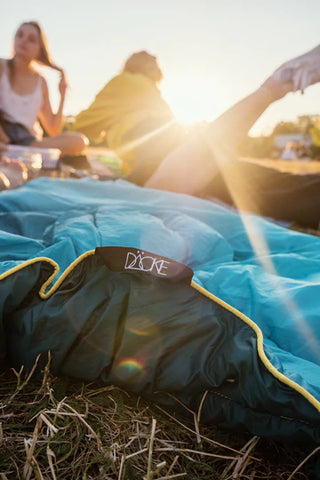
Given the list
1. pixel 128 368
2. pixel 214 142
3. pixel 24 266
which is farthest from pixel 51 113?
pixel 128 368

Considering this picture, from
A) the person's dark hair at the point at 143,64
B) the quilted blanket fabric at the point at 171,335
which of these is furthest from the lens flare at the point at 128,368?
the person's dark hair at the point at 143,64

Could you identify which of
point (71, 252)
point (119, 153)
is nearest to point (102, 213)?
point (71, 252)

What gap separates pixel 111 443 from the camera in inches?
21.7

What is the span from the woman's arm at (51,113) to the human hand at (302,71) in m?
2.83

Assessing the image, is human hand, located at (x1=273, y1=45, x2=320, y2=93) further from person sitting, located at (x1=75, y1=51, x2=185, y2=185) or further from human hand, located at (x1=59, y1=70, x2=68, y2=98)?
human hand, located at (x1=59, y1=70, x2=68, y2=98)

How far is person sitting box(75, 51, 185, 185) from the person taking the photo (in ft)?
9.27

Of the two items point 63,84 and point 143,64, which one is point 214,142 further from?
point 63,84

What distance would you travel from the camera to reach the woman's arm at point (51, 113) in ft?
12.5

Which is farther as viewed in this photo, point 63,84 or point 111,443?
point 63,84

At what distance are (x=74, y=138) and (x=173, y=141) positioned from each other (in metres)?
1.38

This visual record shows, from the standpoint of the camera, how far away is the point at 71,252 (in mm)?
814

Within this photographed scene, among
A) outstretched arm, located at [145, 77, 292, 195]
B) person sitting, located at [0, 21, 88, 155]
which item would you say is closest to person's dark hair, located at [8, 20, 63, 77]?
person sitting, located at [0, 21, 88, 155]

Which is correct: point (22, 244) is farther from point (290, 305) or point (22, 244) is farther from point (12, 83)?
point (12, 83)

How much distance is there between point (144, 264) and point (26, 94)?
346 centimetres
